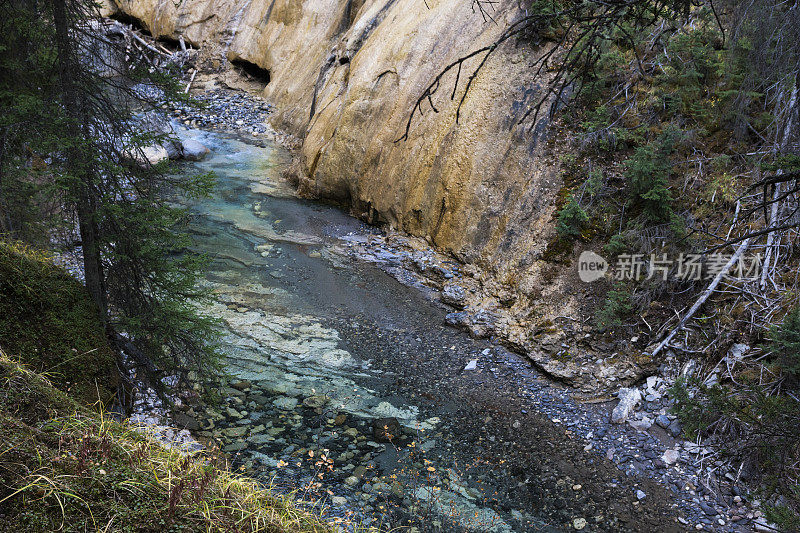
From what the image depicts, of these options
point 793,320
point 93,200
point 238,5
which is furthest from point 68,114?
point 238,5

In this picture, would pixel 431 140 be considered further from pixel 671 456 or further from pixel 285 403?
pixel 671 456

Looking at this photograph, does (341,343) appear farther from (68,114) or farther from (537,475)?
(68,114)

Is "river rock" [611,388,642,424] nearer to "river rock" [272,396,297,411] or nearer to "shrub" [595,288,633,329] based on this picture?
"shrub" [595,288,633,329]

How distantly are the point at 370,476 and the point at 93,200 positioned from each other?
3.56 m

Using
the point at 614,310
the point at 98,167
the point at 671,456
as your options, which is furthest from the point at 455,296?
the point at 98,167

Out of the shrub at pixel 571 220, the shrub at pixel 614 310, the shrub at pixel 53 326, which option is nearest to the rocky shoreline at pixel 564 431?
the shrub at pixel 614 310

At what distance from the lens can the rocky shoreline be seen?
5.04m

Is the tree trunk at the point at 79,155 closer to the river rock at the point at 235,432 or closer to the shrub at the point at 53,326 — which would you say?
the shrub at the point at 53,326

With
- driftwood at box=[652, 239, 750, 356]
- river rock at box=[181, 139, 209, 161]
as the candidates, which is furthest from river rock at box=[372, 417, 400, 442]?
river rock at box=[181, 139, 209, 161]

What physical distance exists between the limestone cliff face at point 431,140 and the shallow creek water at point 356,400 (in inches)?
64.4

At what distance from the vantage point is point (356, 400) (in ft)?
21.0

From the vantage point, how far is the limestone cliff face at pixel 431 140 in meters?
9.48

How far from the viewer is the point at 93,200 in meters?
4.80

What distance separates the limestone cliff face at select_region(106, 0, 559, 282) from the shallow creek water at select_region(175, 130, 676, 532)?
164 cm
